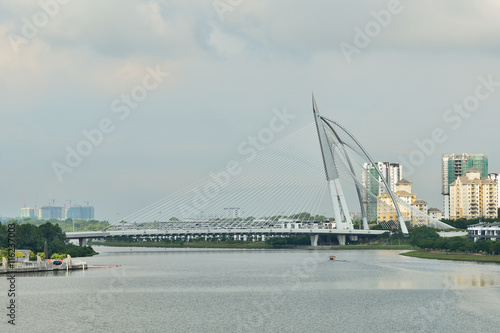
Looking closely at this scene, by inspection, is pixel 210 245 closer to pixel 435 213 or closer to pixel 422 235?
pixel 422 235

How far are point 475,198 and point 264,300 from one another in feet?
445

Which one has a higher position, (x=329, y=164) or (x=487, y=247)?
(x=329, y=164)

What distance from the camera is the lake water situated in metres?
35.2

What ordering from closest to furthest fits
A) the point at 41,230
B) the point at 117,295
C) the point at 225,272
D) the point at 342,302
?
the point at 342,302, the point at 117,295, the point at 225,272, the point at 41,230

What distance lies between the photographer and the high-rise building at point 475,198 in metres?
167

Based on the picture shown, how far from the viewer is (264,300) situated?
4359cm

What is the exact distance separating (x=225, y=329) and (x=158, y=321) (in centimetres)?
416

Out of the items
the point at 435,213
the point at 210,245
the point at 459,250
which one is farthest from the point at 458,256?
the point at 435,213

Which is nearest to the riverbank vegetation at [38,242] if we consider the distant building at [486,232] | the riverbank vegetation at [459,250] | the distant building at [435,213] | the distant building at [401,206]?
the riverbank vegetation at [459,250]

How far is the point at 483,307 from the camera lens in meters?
39.5

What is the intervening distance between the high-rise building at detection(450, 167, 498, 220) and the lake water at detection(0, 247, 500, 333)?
108 metres

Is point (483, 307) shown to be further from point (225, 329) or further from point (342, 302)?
point (225, 329)

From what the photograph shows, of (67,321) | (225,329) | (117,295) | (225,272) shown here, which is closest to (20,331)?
(67,321)

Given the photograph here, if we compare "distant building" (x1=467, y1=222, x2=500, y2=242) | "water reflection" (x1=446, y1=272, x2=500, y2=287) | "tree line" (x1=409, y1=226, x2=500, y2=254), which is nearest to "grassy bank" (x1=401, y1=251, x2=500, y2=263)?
"tree line" (x1=409, y1=226, x2=500, y2=254)
